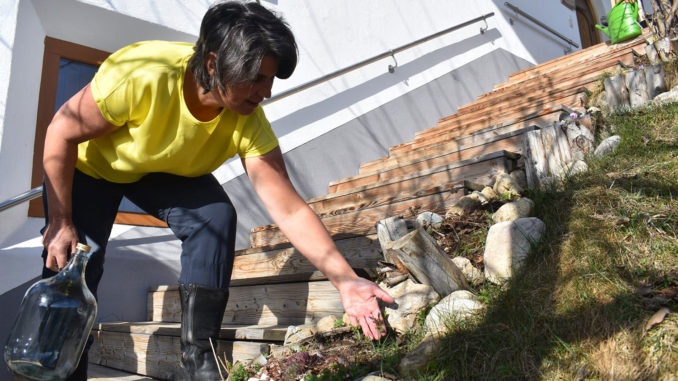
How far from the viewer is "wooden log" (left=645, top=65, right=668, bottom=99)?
2955 mm

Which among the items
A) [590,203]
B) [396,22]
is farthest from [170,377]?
[396,22]

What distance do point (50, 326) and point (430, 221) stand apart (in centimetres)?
151

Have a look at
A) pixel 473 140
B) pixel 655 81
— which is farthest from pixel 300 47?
pixel 655 81

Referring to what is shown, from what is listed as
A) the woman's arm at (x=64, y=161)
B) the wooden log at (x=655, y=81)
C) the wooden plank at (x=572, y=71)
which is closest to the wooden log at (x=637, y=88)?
the wooden log at (x=655, y=81)

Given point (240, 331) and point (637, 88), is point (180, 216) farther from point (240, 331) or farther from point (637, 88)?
point (637, 88)

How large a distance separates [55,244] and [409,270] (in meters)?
1.11

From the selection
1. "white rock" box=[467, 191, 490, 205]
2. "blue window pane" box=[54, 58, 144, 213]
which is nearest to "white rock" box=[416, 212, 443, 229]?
"white rock" box=[467, 191, 490, 205]

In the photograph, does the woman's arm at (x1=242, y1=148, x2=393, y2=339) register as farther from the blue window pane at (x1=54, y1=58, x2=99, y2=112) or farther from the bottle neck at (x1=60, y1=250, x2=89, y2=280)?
the blue window pane at (x1=54, y1=58, x2=99, y2=112)

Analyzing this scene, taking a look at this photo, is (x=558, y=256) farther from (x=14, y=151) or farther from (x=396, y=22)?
(x=396, y=22)

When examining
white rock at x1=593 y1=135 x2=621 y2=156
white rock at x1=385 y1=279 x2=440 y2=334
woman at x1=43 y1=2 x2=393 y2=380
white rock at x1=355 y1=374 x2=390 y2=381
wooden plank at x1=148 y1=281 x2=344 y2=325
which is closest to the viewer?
white rock at x1=355 y1=374 x2=390 y2=381

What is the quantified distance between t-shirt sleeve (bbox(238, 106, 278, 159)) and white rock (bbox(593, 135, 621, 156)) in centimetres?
155

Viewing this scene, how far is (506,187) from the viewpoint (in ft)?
7.73

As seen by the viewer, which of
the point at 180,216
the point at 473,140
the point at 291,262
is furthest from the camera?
the point at 473,140

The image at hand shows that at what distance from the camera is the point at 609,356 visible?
121 cm
